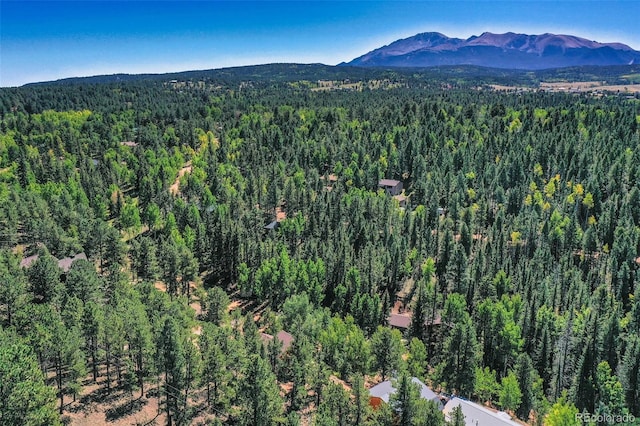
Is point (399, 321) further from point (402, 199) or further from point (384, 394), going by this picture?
point (402, 199)

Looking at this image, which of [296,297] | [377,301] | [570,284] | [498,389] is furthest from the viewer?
[570,284]

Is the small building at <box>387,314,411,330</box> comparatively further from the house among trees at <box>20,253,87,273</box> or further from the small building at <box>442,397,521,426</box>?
the house among trees at <box>20,253,87,273</box>

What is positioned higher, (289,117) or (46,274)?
(289,117)

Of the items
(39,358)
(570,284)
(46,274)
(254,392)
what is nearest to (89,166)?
(46,274)

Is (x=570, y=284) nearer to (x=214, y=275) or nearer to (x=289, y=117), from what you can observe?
(x=214, y=275)

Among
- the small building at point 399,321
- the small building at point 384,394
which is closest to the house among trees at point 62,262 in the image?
the small building at point 384,394

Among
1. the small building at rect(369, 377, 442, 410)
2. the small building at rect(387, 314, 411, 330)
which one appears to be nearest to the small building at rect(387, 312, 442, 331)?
the small building at rect(387, 314, 411, 330)

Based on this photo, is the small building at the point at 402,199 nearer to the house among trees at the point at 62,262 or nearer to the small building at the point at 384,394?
the small building at the point at 384,394
